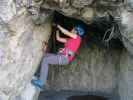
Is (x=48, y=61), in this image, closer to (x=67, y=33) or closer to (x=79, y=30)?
(x=67, y=33)

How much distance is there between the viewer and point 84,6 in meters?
3.33

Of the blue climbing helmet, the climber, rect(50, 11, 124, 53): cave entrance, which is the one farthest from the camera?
the blue climbing helmet

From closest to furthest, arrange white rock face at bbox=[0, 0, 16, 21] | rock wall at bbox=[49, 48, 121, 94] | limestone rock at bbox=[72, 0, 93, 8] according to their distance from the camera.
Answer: white rock face at bbox=[0, 0, 16, 21], limestone rock at bbox=[72, 0, 93, 8], rock wall at bbox=[49, 48, 121, 94]

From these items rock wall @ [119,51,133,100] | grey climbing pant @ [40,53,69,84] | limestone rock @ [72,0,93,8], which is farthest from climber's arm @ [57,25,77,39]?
rock wall @ [119,51,133,100]

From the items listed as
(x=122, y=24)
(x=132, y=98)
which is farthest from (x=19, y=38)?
(x=132, y=98)

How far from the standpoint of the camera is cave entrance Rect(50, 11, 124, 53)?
363cm

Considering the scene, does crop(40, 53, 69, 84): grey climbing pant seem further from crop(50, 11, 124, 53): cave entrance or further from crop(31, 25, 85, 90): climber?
crop(50, 11, 124, 53): cave entrance

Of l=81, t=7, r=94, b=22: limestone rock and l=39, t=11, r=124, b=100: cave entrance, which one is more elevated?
l=81, t=7, r=94, b=22: limestone rock

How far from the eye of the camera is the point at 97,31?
4.22 m

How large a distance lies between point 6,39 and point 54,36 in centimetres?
106

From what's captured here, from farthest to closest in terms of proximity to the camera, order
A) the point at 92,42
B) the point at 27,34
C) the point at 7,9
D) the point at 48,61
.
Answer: the point at 92,42, the point at 48,61, the point at 27,34, the point at 7,9

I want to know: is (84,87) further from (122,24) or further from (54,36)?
(122,24)

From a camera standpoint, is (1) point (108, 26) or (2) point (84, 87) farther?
(2) point (84, 87)

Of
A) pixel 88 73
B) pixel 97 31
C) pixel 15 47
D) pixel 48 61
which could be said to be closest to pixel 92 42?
pixel 97 31
